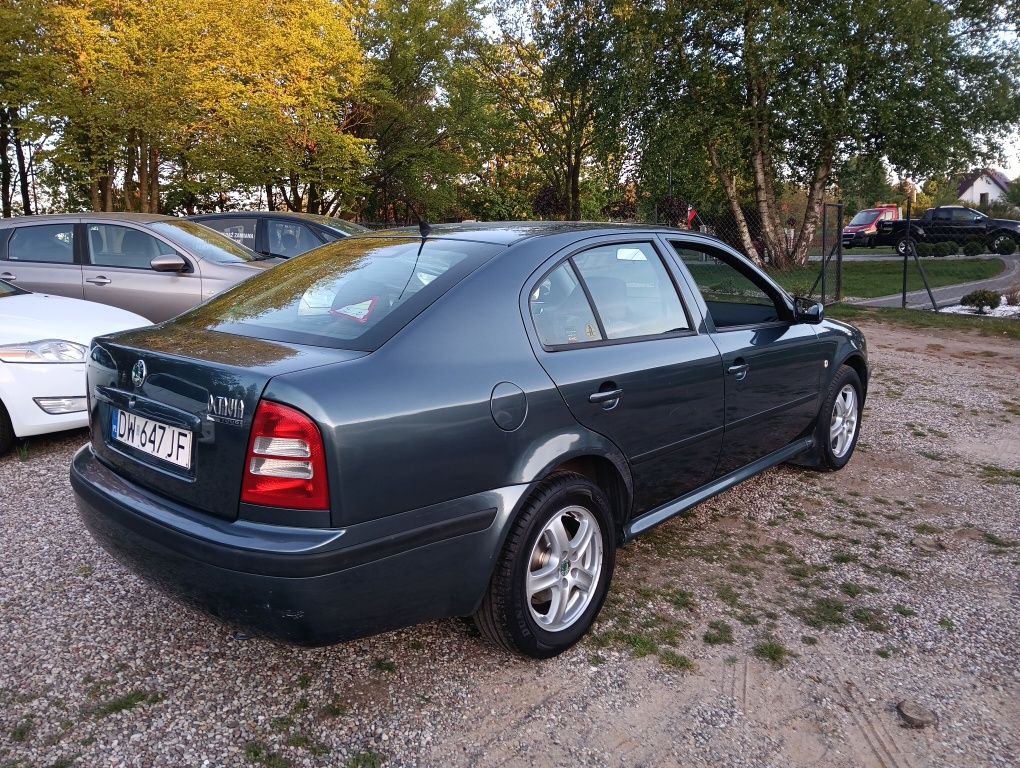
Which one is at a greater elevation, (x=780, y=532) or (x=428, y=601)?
(x=428, y=601)

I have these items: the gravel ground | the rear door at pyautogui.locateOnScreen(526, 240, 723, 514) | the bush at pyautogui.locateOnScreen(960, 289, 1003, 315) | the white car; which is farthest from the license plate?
the bush at pyautogui.locateOnScreen(960, 289, 1003, 315)

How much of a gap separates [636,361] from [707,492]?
91cm

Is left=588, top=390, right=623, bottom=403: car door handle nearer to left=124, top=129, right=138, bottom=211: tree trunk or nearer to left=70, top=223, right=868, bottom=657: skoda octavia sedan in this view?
left=70, top=223, right=868, bottom=657: skoda octavia sedan

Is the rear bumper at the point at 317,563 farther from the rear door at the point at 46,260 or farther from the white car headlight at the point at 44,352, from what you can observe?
the rear door at the point at 46,260

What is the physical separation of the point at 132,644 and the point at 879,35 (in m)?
18.2

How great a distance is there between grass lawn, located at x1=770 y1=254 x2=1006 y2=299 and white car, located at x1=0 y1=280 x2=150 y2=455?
12.7 metres

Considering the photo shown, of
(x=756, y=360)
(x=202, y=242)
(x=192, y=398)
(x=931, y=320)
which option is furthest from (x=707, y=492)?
(x=931, y=320)

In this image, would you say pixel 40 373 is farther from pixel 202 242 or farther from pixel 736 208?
pixel 736 208

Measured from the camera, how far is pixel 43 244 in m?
7.56

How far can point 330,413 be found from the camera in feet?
7.38

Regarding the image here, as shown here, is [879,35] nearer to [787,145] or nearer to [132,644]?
[787,145]

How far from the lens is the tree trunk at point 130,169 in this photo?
755 inches

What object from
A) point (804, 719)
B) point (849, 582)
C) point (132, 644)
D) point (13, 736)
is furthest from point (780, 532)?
point (13, 736)

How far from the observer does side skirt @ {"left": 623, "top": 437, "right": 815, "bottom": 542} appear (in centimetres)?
334
